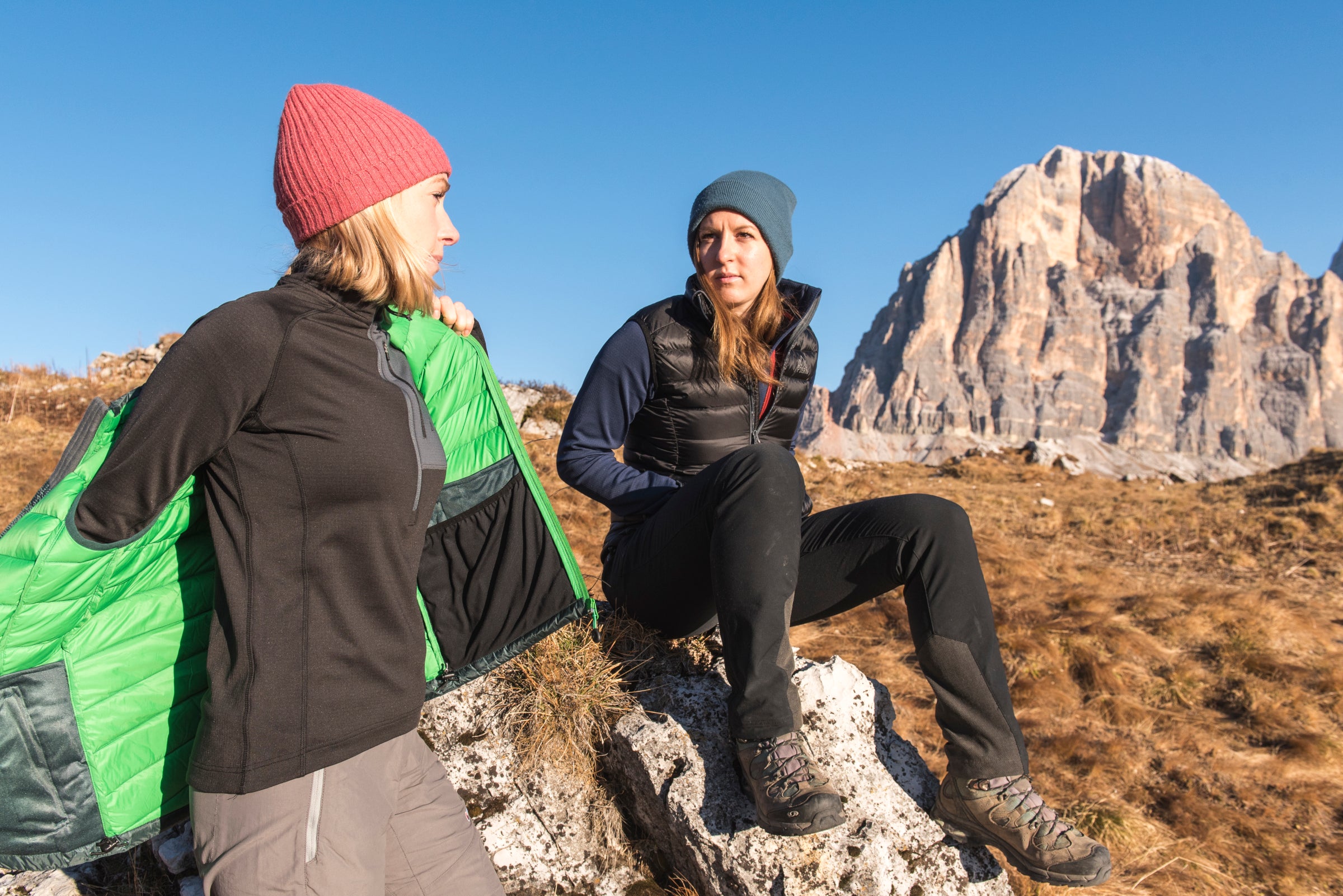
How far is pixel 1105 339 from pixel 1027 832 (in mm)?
130903

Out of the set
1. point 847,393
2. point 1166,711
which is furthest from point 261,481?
point 847,393

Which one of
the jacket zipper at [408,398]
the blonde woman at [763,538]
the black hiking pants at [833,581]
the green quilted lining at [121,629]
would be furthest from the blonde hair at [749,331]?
the green quilted lining at [121,629]

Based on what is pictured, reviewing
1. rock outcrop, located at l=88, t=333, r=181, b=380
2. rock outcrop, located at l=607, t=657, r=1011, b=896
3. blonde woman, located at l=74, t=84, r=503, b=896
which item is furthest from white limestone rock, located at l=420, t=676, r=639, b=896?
rock outcrop, located at l=88, t=333, r=181, b=380

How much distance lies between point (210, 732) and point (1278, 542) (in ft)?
34.0

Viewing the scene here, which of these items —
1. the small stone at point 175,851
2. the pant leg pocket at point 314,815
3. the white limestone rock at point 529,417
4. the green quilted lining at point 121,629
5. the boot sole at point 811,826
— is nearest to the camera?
the green quilted lining at point 121,629

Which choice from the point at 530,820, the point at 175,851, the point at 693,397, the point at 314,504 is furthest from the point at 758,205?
the point at 175,851

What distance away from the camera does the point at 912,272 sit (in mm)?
131375

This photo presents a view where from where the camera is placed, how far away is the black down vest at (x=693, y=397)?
2674 millimetres

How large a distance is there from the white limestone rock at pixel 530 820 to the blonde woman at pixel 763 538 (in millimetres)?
608

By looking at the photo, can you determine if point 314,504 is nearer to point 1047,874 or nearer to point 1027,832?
point 1027,832

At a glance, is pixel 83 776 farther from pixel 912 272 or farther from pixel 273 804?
pixel 912 272

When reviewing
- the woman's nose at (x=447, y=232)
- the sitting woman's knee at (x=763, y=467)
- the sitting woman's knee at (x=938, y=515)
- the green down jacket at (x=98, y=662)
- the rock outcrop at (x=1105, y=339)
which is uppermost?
the rock outcrop at (x=1105, y=339)

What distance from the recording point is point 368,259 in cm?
171

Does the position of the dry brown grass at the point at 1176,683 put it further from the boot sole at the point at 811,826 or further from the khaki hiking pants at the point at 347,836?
the khaki hiking pants at the point at 347,836
